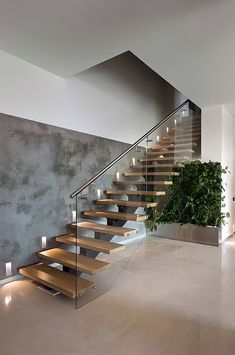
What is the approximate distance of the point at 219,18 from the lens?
2.37 m

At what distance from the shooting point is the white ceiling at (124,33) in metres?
2.24

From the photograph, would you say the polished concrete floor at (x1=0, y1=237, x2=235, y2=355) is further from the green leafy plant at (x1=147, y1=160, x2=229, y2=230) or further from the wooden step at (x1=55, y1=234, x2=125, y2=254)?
the green leafy plant at (x1=147, y1=160, x2=229, y2=230)

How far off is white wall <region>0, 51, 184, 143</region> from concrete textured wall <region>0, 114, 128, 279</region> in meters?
0.21

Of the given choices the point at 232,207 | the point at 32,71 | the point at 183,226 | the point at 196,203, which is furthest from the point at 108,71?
the point at 232,207

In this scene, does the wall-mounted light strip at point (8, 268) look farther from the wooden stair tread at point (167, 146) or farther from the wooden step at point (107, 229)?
the wooden stair tread at point (167, 146)

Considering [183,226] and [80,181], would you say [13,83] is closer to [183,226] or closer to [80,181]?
[80,181]

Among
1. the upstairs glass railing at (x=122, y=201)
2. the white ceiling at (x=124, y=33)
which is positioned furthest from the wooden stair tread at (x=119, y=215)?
the white ceiling at (x=124, y=33)

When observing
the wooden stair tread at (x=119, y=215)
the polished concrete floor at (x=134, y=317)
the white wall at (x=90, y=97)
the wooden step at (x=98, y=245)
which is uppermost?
the white wall at (x=90, y=97)

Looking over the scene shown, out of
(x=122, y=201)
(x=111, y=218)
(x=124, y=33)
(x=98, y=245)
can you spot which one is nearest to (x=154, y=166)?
(x=122, y=201)

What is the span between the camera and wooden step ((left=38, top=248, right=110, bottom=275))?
284 cm

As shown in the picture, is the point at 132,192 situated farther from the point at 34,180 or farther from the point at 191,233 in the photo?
the point at 191,233

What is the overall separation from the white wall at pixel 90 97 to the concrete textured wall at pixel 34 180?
208mm

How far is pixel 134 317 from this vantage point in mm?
2369

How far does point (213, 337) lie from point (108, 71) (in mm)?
4342
